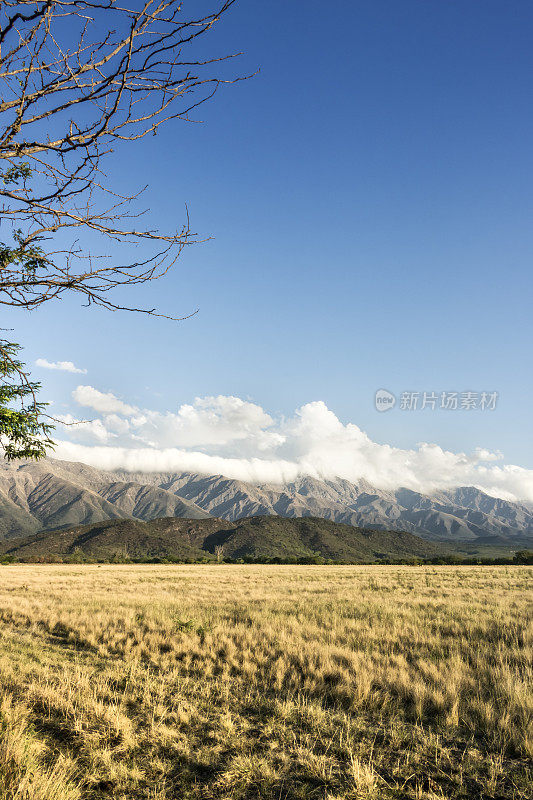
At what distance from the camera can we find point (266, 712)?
5461 millimetres

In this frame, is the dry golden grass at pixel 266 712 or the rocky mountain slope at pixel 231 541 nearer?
the dry golden grass at pixel 266 712

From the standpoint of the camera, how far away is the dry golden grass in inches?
147

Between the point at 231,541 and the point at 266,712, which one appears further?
the point at 231,541

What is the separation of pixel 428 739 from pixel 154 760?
325 centimetres

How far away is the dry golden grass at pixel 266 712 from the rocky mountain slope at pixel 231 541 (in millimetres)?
135267

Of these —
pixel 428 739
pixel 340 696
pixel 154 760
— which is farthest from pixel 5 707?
pixel 428 739

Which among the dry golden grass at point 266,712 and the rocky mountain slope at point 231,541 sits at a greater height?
the dry golden grass at point 266,712

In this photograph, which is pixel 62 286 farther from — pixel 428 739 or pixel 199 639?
pixel 199 639

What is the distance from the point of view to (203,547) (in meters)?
175

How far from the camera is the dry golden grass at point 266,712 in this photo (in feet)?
12.2

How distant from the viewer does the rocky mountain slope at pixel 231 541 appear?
14688 centimetres

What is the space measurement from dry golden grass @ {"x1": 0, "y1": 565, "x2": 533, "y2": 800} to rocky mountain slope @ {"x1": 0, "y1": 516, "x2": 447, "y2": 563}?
135267 millimetres

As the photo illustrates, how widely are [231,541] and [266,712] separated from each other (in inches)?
6872

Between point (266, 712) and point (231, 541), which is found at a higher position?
point (266, 712)
